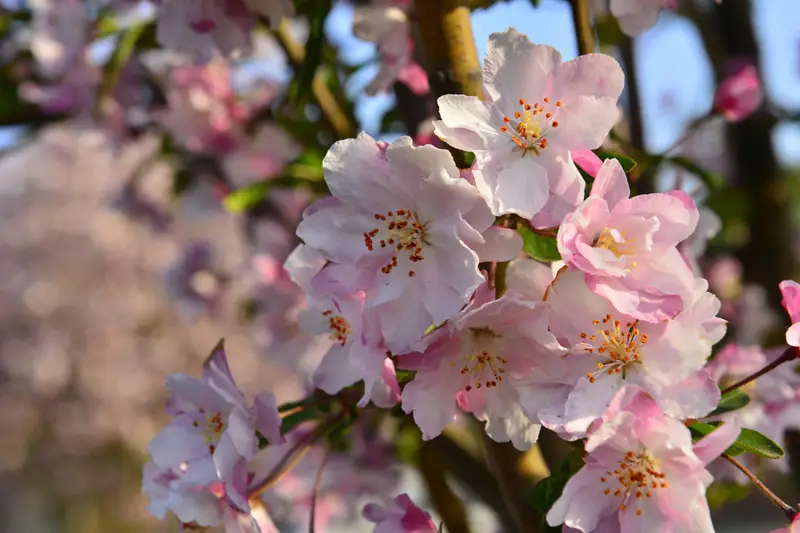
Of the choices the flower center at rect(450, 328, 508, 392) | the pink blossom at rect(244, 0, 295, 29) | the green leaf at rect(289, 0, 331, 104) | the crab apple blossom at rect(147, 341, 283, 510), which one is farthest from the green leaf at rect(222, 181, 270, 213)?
the flower center at rect(450, 328, 508, 392)

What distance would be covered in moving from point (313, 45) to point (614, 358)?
24.4 inches

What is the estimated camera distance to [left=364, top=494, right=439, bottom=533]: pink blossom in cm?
71

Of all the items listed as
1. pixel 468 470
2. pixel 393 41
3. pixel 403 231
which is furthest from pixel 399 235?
pixel 468 470

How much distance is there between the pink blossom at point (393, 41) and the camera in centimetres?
98

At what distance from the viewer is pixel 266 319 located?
1.53m

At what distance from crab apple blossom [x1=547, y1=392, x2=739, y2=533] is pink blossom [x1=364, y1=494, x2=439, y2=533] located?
15cm

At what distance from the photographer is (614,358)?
23.7 inches

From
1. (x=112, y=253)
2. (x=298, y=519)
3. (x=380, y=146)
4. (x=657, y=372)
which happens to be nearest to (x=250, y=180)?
(x=298, y=519)

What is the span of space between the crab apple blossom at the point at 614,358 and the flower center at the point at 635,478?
0.18 feet

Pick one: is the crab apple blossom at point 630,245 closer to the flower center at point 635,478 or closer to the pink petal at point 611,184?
the pink petal at point 611,184

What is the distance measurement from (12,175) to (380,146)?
26.3 feet

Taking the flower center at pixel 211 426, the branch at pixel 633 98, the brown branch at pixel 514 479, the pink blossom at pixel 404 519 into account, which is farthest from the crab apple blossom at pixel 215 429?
the branch at pixel 633 98

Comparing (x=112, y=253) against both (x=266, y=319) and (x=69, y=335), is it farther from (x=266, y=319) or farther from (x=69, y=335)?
(x=266, y=319)

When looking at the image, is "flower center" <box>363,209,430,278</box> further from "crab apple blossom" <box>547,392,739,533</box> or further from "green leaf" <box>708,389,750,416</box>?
"green leaf" <box>708,389,750,416</box>
